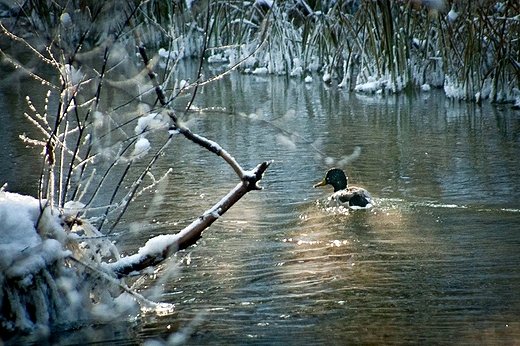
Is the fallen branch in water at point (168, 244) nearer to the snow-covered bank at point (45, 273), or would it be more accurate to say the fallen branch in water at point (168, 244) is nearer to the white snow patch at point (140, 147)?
the snow-covered bank at point (45, 273)

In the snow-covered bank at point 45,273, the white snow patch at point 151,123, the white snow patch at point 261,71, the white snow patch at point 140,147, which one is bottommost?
the white snow patch at point 261,71

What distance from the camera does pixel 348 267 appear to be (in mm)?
5152

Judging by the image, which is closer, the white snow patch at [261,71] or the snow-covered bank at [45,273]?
the snow-covered bank at [45,273]

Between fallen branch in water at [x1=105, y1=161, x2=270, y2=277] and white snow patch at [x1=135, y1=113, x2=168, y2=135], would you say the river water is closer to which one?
fallen branch in water at [x1=105, y1=161, x2=270, y2=277]

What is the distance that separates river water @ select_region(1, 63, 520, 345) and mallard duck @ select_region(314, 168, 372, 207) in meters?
0.09

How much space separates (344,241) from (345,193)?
2.82 feet

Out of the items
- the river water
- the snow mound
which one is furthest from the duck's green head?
the snow mound

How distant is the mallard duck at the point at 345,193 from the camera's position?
21.6 ft

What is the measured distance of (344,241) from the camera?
5801 millimetres

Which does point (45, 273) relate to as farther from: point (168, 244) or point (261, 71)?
point (261, 71)

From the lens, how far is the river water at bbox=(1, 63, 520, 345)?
13.8ft

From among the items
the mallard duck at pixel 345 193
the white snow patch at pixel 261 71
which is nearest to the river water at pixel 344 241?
the mallard duck at pixel 345 193

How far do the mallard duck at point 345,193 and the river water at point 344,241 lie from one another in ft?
0.29

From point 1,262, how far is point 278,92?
9.99 meters
